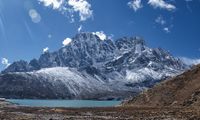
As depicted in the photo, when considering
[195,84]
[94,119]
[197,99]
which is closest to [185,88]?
[195,84]

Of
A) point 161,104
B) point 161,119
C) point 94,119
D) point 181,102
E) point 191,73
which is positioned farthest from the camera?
point 191,73

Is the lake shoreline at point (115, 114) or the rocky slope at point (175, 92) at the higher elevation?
the rocky slope at point (175, 92)

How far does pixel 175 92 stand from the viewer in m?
124

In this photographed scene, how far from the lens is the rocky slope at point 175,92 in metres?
115

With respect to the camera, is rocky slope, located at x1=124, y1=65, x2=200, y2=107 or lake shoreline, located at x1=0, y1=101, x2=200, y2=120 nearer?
lake shoreline, located at x1=0, y1=101, x2=200, y2=120

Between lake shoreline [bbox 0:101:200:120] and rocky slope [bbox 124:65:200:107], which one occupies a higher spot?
rocky slope [bbox 124:65:200:107]

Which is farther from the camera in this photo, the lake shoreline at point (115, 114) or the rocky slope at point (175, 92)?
the rocky slope at point (175, 92)

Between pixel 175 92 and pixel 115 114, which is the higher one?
pixel 175 92

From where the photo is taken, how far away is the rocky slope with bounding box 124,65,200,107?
11494 cm

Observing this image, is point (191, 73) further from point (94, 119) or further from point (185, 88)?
point (94, 119)

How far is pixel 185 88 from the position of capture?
12331 centimetres

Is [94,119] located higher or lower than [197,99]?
lower

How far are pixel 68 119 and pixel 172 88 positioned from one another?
6782 centimetres

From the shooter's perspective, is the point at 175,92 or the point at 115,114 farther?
the point at 175,92
